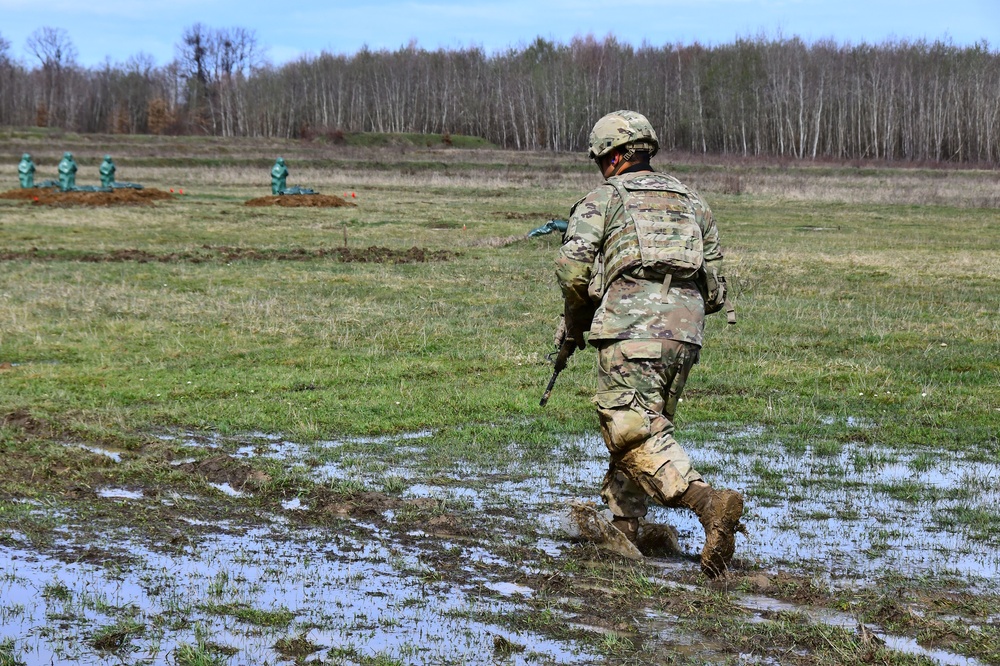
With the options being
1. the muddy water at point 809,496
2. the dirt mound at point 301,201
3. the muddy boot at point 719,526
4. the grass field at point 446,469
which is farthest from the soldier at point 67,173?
the muddy boot at point 719,526

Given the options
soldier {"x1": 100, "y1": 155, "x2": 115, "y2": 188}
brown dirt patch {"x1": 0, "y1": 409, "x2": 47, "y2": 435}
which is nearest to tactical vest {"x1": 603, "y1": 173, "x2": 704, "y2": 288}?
brown dirt patch {"x1": 0, "y1": 409, "x2": 47, "y2": 435}

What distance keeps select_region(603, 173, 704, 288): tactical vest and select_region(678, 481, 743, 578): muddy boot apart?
125 cm

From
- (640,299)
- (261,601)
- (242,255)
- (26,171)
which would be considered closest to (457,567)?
(261,601)

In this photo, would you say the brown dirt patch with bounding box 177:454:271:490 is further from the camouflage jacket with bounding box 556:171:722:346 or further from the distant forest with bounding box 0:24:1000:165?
the distant forest with bounding box 0:24:1000:165

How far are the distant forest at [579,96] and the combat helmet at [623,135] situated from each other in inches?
3096

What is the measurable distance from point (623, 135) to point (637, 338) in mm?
1227

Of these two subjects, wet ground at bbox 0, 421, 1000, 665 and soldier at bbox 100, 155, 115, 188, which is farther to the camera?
soldier at bbox 100, 155, 115, 188

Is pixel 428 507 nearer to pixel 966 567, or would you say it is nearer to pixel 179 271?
pixel 966 567

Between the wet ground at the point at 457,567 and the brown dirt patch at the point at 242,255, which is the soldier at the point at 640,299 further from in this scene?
the brown dirt patch at the point at 242,255

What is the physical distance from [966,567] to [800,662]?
178 centimetres

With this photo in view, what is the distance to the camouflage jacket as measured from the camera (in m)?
5.93

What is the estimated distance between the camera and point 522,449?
328 inches

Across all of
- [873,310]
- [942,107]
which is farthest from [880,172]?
[873,310]

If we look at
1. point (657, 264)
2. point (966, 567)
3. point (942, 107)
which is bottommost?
point (966, 567)
